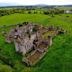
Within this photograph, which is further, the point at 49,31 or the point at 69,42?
the point at 49,31

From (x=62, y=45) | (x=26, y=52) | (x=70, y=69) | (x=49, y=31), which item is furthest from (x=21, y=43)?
(x=49, y=31)

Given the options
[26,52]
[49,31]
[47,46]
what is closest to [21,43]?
[26,52]

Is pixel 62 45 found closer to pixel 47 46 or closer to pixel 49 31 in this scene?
pixel 47 46

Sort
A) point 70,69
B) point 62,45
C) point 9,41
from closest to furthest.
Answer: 1. point 70,69
2. point 62,45
3. point 9,41

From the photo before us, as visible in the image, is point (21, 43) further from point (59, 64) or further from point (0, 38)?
point (0, 38)

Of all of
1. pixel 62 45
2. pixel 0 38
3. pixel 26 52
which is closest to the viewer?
pixel 26 52

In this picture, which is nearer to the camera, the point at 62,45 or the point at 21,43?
the point at 21,43

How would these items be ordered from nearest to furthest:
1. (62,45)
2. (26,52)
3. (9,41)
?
1. (26,52)
2. (62,45)
3. (9,41)

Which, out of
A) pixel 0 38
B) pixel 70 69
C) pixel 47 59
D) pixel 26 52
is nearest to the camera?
pixel 70 69

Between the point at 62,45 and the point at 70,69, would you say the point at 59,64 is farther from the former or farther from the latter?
the point at 62,45
